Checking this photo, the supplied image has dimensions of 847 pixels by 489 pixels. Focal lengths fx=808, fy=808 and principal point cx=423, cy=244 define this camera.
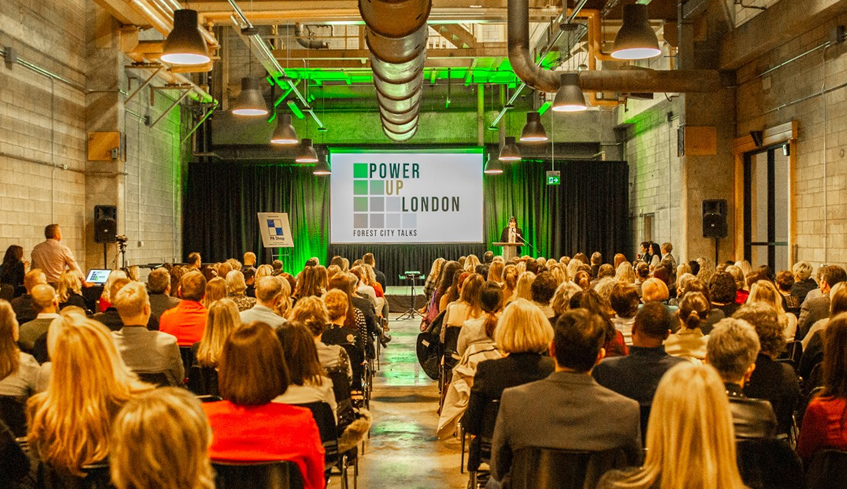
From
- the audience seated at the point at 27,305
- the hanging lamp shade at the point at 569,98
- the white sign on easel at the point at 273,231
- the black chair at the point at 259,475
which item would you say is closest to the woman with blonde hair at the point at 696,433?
the black chair at the point at 259,475

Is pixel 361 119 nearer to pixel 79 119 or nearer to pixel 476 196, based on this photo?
pixel 476 196

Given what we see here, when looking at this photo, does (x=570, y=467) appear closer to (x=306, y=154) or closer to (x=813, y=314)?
(x=813, y=314)

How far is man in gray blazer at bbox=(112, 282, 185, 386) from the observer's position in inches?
154

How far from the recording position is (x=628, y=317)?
475cm

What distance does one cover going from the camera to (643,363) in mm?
3352

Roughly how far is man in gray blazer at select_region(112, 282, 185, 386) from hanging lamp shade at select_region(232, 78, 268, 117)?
255 inches

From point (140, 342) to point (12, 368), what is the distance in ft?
2.84

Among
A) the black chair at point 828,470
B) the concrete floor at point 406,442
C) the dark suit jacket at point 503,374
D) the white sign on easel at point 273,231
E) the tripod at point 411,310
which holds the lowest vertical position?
the concrete floor at point 406,442

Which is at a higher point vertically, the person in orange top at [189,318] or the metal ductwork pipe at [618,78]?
the metal ductwork pipe at [618,78]

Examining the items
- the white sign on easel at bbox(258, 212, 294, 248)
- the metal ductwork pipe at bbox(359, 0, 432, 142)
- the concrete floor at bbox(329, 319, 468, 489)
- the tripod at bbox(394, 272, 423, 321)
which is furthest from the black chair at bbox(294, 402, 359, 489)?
the white sign on easel at bbox(258, 212, 294, 248)

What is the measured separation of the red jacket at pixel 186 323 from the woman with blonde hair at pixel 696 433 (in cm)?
393

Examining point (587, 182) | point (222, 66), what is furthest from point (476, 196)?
point (222, 66)

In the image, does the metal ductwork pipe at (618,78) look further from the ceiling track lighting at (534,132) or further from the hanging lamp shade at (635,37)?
the hanging lamp shade at (635,37)

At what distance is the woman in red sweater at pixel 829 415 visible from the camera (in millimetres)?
2642
